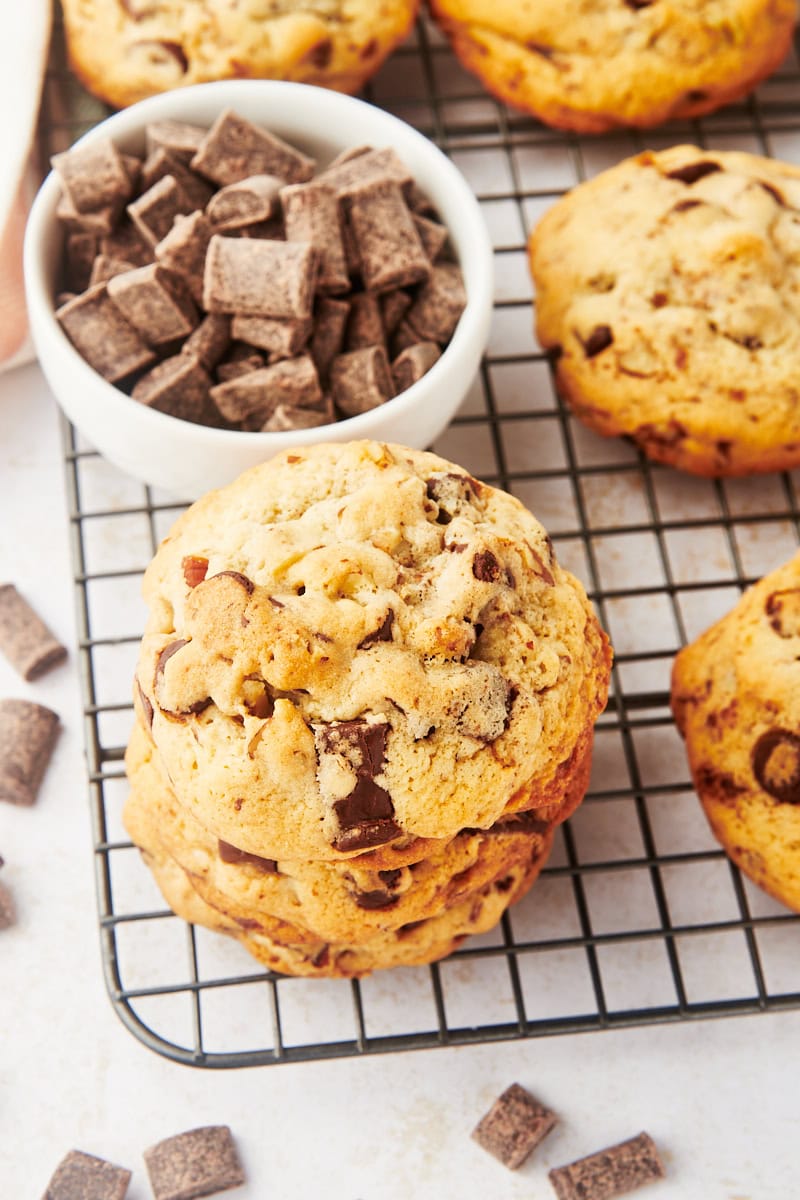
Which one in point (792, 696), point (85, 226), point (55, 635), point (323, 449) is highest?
point (85, 226)

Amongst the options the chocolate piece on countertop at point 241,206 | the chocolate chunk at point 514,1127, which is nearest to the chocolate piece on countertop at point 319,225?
the chocolate piece on countertop at point 241,206

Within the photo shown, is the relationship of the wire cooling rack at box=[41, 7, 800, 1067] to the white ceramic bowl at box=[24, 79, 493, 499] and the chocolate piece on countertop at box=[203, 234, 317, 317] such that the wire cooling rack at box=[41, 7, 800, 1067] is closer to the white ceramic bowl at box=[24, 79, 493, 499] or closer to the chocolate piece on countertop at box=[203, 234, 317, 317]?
the white ceramic bowl at box=[24, 79, 493, 499]

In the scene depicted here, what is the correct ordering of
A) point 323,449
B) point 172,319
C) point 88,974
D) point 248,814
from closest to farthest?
1. point 248,814
2. point 323,449
3. point 172,319
4. point 88,974

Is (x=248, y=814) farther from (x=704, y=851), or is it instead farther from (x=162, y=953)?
(x=704, y=851)

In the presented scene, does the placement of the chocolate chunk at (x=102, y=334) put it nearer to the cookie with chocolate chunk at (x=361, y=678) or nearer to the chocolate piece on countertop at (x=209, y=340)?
the chocolate piece on countertop at (x=209, y=340)

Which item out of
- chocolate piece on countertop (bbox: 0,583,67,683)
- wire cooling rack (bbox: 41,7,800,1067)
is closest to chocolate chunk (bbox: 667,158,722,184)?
wire cooling rack (bbox: 41,7,800,1067)

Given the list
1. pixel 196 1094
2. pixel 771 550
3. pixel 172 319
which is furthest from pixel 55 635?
pixel 771 550

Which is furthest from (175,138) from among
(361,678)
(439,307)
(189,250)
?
(361,678)

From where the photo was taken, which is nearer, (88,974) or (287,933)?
(287,933)
